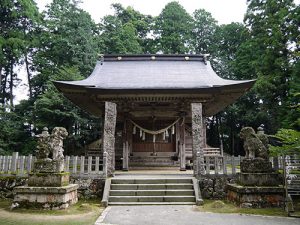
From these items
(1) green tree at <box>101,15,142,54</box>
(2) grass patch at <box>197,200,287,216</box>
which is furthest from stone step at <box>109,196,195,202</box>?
(1) green tree at <box>101,15,142,54</box>

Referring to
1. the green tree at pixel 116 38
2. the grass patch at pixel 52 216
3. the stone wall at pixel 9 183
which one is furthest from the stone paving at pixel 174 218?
the green tree at pixel 116 38

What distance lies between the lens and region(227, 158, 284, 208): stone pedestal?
7.95 m

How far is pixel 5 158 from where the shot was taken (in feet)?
33.6

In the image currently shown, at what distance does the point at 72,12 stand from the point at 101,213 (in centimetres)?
2528

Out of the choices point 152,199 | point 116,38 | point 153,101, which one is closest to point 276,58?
point 153,101

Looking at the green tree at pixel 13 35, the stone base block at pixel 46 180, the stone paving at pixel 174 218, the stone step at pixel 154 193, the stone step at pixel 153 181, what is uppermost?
the green tree at pixel 13 35

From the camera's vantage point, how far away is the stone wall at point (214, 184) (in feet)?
32.3

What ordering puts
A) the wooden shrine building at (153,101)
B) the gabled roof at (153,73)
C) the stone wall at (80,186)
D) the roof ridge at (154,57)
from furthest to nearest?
the roof ridge at (154,57) < the gabled roof at (153,73) < the wooden shrine building at (153,101) < the stone wall at (80,186)

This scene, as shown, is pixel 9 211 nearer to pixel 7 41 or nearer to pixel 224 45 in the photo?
pixel 7 41

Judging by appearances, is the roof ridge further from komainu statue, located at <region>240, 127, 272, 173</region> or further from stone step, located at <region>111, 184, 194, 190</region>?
stone step, located at <region>111, 184, 194, 190</region>

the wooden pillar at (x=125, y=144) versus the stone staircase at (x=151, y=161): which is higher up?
the wooden pillar at (x=125, y=144)

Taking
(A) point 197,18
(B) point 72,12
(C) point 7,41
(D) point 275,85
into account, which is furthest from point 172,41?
(C) point 7,41

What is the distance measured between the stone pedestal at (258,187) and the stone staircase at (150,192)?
1468 mm

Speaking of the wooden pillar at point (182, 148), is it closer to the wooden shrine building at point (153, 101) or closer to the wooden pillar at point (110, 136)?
the wooden shrine building at point (153, 101)
